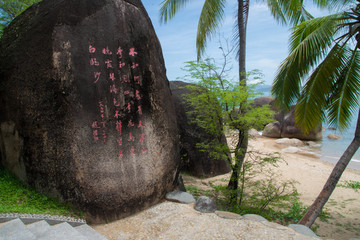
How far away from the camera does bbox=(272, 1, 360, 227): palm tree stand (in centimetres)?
570

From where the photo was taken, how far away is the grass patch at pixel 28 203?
345 centimetres

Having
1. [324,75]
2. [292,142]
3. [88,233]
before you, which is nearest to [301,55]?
[324,75]

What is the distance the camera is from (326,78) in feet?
19.8

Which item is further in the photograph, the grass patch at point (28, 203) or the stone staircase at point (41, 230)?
the grass patch at point (28, 203)

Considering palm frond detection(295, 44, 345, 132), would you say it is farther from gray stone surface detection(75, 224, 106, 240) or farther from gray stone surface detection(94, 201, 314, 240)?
gray stone surface detection(75, 224, 106, 240)

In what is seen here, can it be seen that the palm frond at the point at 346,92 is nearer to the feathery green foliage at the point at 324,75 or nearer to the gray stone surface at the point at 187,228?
the feathery green foliage at the point at 324,75

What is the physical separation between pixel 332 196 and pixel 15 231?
28.4 feet

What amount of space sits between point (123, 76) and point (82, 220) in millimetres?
2278

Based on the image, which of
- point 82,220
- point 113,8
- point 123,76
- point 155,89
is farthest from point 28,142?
point 113,8

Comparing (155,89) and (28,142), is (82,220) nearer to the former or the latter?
(28,142)

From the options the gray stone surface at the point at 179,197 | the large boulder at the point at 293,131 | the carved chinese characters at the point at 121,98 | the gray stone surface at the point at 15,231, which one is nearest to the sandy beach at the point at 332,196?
the gray stone surface at the point at 179,197

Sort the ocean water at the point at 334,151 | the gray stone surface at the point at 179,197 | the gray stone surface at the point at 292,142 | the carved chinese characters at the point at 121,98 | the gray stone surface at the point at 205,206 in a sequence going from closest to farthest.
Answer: the carved chinese characters at the point at 121,98 → the gray stone surface at the point at 205,206 → the gray stone surface at the point at 179,197 → the ocean water at the point at 334,151 → the gray stone surface at the point at 292,142

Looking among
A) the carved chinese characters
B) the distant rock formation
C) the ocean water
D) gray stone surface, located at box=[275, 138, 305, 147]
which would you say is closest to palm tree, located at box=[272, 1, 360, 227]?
the carved chinese characters

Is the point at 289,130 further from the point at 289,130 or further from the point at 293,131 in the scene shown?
the point at 293,131
